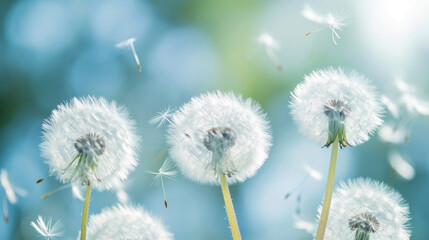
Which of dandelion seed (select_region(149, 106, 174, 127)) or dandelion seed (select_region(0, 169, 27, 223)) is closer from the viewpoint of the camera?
dandelion seed (select_region(0, 169, 27, 223))

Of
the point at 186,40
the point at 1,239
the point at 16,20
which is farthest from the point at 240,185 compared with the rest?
the point at 1,239

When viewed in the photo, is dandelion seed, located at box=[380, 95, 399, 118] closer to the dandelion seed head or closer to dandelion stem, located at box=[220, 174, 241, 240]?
the dandelion seed head

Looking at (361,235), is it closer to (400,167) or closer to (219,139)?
(400,167)

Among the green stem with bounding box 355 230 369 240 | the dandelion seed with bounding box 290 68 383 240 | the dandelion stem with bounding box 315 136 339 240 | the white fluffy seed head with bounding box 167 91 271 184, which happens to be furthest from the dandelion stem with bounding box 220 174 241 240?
the green stem with bounding box 355 230 369 240

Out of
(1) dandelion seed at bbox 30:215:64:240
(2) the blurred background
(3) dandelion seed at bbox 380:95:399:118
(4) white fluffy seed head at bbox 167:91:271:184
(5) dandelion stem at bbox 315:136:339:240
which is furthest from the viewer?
(2) the blurred background

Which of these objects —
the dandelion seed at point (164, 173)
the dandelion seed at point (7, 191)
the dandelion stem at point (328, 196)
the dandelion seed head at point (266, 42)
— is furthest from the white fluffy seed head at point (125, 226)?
the dandelion seed head at point (266, 42)

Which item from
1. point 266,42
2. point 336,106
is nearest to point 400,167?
point 336,106

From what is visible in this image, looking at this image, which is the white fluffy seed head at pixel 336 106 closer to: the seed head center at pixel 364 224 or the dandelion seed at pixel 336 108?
the dandelion seed at pixel 336 108
